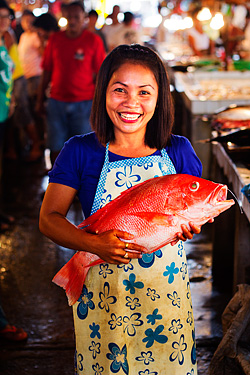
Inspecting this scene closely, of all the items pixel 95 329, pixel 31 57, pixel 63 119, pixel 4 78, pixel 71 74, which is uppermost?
pixel 31 57

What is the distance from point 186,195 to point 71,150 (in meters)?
0.54

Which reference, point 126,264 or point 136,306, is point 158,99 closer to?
point 126,264

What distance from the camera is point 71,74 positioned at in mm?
6551

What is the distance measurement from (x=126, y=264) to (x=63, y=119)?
15.7 ft

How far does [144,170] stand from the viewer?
2.12 meters

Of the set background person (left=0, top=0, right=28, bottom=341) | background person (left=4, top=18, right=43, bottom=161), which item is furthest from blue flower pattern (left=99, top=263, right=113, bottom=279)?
background person (left=4, top=18, right=43, bottom=161)

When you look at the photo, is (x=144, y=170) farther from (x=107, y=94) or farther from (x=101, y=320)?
(x=101, y=320)

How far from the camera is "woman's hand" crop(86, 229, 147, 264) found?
1.88m

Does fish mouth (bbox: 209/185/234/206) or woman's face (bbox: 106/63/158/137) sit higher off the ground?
woman's face (bbox: 106/63/158/137)

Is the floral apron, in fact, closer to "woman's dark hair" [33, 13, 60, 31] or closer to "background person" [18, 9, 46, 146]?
"woman's dark hair" [33, 13, 60, 31]

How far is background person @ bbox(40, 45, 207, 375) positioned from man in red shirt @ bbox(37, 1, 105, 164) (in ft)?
14.8

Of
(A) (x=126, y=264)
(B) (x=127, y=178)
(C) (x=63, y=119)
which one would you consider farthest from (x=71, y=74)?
(A) (x=126, y=264)

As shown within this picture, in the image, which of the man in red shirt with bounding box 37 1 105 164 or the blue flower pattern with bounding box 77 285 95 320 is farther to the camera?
the man in red shirt with bounding box 37 1 105 164

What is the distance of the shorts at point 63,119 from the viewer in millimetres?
6633
